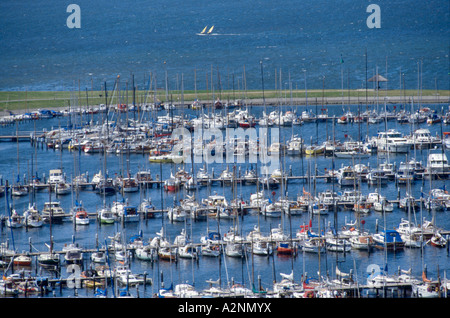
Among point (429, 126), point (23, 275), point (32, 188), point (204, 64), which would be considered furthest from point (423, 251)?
point (204, 64)

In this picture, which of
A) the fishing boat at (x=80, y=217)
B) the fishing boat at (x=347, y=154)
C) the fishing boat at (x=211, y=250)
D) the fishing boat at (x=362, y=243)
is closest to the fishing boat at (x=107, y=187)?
the fishing boat at (x=80, y=217)

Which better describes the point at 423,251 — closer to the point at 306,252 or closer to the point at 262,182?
the point at 306,252

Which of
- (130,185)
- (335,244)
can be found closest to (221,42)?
(130,185)

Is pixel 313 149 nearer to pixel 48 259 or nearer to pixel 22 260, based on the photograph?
pixel 48 259

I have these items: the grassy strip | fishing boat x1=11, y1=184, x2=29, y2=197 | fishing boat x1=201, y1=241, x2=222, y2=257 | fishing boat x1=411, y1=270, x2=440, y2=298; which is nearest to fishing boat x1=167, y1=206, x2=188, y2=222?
fishing boat x1=201, y1=241, x2=222, y2=257

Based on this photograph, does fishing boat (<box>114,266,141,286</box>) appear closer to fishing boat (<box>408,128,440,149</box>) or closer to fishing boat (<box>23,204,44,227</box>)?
fishing boat (<box>23,204,44,227</box>)
